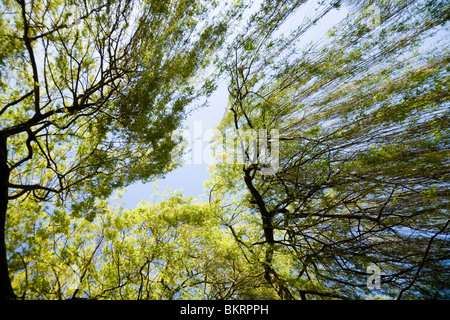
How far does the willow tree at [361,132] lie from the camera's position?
2588 mm

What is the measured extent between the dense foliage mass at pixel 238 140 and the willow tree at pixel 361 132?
0.08 ft

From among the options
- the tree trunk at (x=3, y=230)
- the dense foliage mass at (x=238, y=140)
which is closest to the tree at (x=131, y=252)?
the dense foliage mass at (x=238, y=140)

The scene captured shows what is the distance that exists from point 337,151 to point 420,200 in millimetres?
1463

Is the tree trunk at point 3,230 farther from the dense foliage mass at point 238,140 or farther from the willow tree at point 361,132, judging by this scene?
the willow tree at point 361,132

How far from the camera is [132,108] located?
10.2ft

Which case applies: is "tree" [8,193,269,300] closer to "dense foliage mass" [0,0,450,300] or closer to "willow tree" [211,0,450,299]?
"dense foliage mass" [0,0,450,300]

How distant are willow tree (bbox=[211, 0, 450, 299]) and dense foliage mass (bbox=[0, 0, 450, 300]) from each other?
0.02 metres

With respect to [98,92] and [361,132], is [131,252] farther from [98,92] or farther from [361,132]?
[361,132]

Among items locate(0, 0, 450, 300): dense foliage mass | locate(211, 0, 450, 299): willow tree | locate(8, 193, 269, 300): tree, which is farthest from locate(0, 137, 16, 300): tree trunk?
locate(211, 0, 450, 299): willow tree

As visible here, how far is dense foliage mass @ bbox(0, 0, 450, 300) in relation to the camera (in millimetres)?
2561

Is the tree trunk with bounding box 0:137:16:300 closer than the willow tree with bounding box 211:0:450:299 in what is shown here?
Yes
